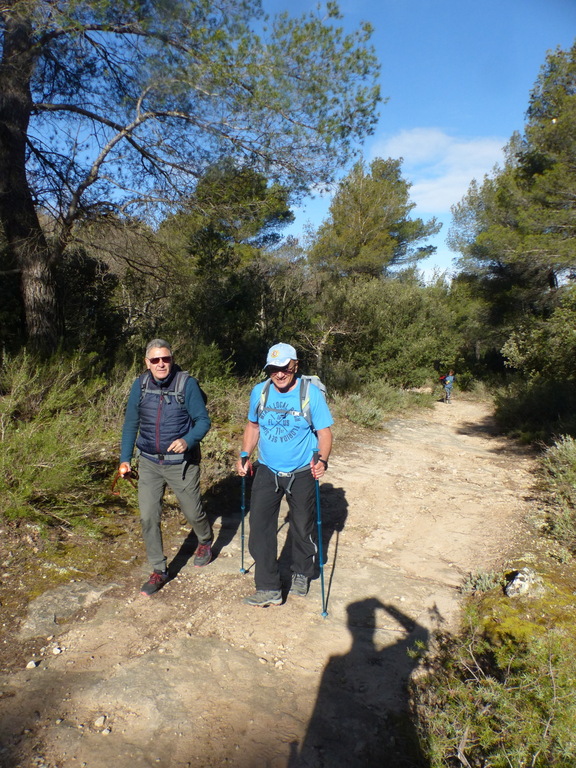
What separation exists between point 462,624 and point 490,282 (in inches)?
842

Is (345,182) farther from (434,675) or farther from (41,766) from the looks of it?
(41,766)

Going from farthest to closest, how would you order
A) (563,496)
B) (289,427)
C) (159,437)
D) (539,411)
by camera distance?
(539,411)
(563,496)
(159,437)
(289,427)

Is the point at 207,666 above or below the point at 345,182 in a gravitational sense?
below

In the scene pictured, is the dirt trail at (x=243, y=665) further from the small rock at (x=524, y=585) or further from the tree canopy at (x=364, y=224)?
the tree canopy at (x=364, y=224)

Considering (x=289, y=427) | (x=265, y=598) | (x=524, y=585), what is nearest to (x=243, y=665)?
(x=265, y=598)

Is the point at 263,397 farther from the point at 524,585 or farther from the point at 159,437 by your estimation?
the point at 524,585

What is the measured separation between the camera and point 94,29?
23.0 feet

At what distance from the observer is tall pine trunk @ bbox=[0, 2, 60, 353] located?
6.84 m

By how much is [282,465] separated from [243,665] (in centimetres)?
129

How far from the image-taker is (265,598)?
355 cm

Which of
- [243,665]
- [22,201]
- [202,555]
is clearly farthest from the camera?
[22,201]

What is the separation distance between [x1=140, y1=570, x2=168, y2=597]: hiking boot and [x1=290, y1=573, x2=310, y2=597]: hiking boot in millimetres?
988

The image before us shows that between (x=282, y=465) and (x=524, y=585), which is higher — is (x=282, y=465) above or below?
above

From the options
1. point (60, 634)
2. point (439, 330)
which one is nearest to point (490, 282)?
point (439, 330)
